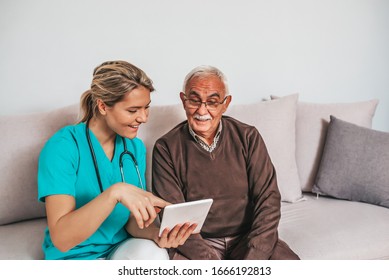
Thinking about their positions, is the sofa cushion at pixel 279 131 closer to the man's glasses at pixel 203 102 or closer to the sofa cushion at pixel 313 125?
the sofa cushion at pixel 313 125

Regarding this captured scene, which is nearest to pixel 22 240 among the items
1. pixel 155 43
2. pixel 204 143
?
pixel 204 143

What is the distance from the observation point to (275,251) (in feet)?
4.99

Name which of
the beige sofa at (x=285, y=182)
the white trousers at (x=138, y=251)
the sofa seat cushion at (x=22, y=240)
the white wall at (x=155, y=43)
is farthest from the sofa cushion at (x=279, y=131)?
the sofa seat cushion at (x=22, y=240)

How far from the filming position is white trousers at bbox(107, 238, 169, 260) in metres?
1.36

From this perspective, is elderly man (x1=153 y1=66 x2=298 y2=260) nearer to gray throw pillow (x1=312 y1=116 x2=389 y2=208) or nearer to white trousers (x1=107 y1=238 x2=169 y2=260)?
white trousers (x1=107 y1=238 x2=169 y2=260)

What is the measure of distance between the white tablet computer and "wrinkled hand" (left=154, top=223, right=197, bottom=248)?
0.02 meters

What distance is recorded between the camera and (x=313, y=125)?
206 centimetres

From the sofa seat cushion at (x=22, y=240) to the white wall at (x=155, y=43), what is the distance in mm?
450

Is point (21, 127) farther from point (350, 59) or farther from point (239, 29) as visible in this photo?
point (350, 59)

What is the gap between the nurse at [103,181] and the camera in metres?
1.28

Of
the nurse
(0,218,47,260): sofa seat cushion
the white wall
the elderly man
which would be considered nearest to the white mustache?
the elderly man
